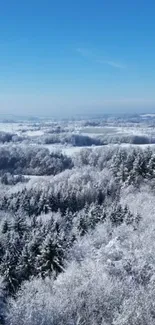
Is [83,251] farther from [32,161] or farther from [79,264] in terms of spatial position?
[32,161]

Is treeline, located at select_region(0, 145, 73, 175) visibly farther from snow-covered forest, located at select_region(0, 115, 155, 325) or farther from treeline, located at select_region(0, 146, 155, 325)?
treeline, located at select_region(0, 146, 155, 325)

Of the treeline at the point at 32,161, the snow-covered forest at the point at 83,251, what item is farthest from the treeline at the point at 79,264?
the treeline at the point at 32,161

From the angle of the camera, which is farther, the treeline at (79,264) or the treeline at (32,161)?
the treeline at (32,161)

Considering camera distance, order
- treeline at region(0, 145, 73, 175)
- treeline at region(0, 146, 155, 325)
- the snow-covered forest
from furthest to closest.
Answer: treeline at region(0, 145, 73, 175)
the snow-covered forest
treeline at region(0, 146, 155, 325)

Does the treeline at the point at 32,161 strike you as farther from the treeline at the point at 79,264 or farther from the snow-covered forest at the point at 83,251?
the treeline at the point at 79,264

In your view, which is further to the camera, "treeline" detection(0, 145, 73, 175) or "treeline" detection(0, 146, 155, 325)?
"treeline" detection(0, 145, 73, 175)

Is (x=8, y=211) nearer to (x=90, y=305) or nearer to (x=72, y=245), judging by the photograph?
(x=72, y=245)

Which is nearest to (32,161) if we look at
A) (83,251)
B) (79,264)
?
(83,251)

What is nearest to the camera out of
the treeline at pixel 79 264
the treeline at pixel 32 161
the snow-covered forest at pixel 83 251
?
the treeline at pixel 79 264

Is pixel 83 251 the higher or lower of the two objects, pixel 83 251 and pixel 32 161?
the higher

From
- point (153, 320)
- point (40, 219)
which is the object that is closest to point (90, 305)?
point (153, 320)

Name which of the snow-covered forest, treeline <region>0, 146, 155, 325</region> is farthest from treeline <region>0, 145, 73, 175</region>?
treeline <region>0, 146, 155, 325</region>
